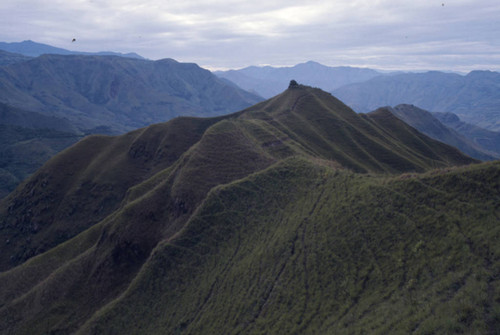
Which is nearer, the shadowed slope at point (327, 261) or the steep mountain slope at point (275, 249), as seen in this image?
the shadowed slope at point (327, 261)

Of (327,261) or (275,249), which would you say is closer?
(327,261)

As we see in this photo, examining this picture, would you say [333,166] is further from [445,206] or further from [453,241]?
[453,241]

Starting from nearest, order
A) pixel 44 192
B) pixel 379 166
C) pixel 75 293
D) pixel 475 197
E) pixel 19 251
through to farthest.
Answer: pixel 475 197
pixel 75 293
pixel 379 166
pixel 19 251
pixel 44 192

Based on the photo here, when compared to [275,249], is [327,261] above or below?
above

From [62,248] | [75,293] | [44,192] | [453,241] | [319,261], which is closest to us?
[453,241]

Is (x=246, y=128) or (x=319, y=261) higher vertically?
(x=246, y=128)

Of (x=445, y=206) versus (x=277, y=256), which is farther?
(x=277, y=256)

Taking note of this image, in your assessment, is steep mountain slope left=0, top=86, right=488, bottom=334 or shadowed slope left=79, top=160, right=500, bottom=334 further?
steep mountain slope left=0, top=86, right=488, bottom=334

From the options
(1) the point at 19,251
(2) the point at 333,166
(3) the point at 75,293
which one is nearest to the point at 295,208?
(2) the point at 333,166
